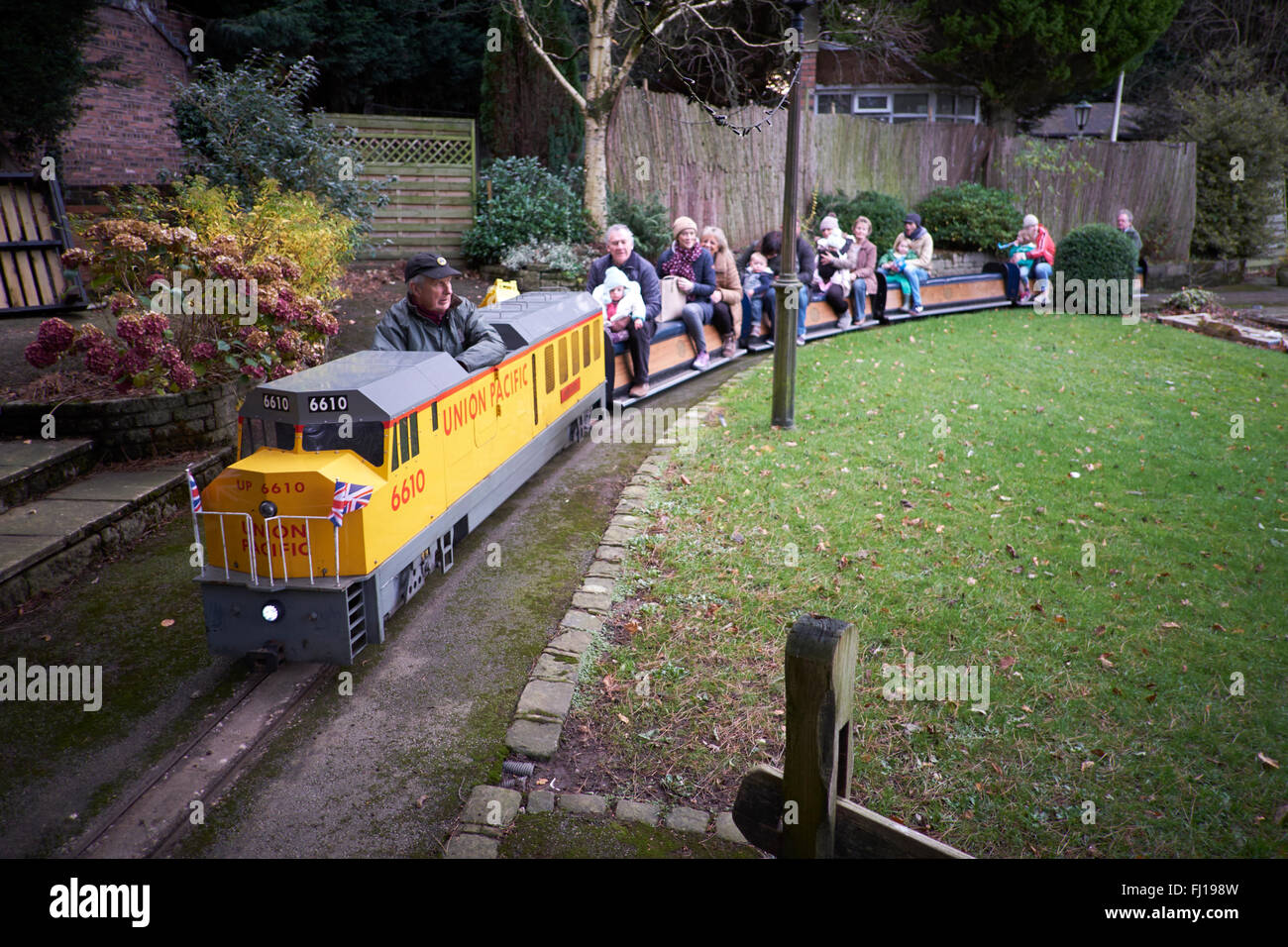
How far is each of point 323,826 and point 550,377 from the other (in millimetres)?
4299

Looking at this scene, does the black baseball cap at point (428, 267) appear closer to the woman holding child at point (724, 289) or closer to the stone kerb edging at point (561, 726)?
the stone kerb edging at point (561, 726)

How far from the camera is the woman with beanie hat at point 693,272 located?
35.2 ft

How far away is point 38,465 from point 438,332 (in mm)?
2764

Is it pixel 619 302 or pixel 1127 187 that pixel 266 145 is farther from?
pixel 1127 187

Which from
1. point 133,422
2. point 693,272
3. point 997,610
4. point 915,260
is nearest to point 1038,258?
point 915,260

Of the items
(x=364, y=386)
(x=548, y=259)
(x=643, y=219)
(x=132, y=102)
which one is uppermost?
(x=132, y=102)

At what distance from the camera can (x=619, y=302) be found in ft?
30.6

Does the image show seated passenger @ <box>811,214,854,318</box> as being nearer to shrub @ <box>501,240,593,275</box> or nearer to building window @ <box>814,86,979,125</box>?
shrub @ <box>501,240,593,275</box>

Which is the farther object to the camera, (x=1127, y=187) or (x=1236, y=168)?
(x=1127, y=187)

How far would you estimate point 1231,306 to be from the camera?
17.6 meters

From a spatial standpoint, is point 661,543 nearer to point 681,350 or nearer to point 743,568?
point 743,568

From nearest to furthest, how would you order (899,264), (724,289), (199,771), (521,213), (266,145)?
(199,771) → (266,145) → (724,289) → (521,213) → (899,264)

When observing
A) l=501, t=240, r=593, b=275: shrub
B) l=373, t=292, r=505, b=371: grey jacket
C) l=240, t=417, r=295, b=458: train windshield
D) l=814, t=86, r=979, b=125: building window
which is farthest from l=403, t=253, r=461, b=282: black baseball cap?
l=814, t=86, r=979, b=125: building window

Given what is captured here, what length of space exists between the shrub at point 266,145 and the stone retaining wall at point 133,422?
4.45 m
